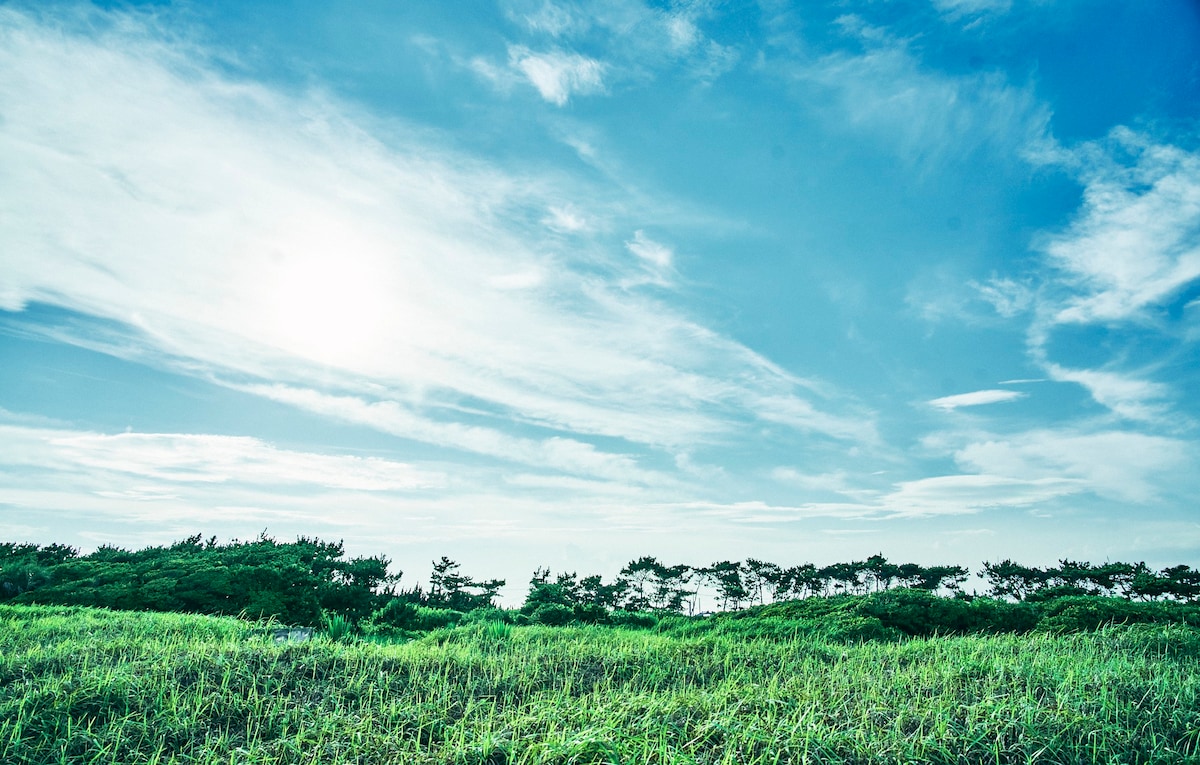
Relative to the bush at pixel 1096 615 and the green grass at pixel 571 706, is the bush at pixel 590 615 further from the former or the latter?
the bush at pixel 1096 615

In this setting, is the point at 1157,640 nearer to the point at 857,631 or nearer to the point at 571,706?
the point at 857,631

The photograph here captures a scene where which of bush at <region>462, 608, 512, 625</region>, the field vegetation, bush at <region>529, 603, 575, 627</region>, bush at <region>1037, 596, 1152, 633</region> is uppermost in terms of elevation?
bush at <region>1037, 596, 1152, 633</region>

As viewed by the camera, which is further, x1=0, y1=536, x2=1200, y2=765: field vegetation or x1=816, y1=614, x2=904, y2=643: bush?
x1=816, y1=614, x2=904, y2=643: bush

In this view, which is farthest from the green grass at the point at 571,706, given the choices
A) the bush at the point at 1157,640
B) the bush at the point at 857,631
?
the bush at the point at 857,631

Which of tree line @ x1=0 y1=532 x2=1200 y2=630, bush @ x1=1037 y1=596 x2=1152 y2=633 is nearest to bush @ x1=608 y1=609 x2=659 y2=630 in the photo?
tree line @ x1=0 y1=532 x2=1200 y2=630

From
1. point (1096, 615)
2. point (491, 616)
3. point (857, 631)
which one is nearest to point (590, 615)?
point (491, 616)

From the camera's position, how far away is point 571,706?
6.50 metres

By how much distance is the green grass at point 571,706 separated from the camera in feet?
17.7

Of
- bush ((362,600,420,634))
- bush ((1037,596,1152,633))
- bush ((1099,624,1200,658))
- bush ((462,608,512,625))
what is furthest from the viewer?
bush ((462,608,512,625))

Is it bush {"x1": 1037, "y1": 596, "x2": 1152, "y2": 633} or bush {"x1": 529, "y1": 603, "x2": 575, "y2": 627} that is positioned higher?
bush {"x1": 1037, "y1": 596, "x2": 1152, "y2": 633}

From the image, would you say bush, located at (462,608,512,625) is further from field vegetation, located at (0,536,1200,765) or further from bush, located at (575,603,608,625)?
field vegetation, located at (0,536,1200,765)

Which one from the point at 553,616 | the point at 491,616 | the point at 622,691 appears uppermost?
the point at 622,691

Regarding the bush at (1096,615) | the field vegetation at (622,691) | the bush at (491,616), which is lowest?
the bush at (491,616)

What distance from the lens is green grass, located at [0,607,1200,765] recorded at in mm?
5406
